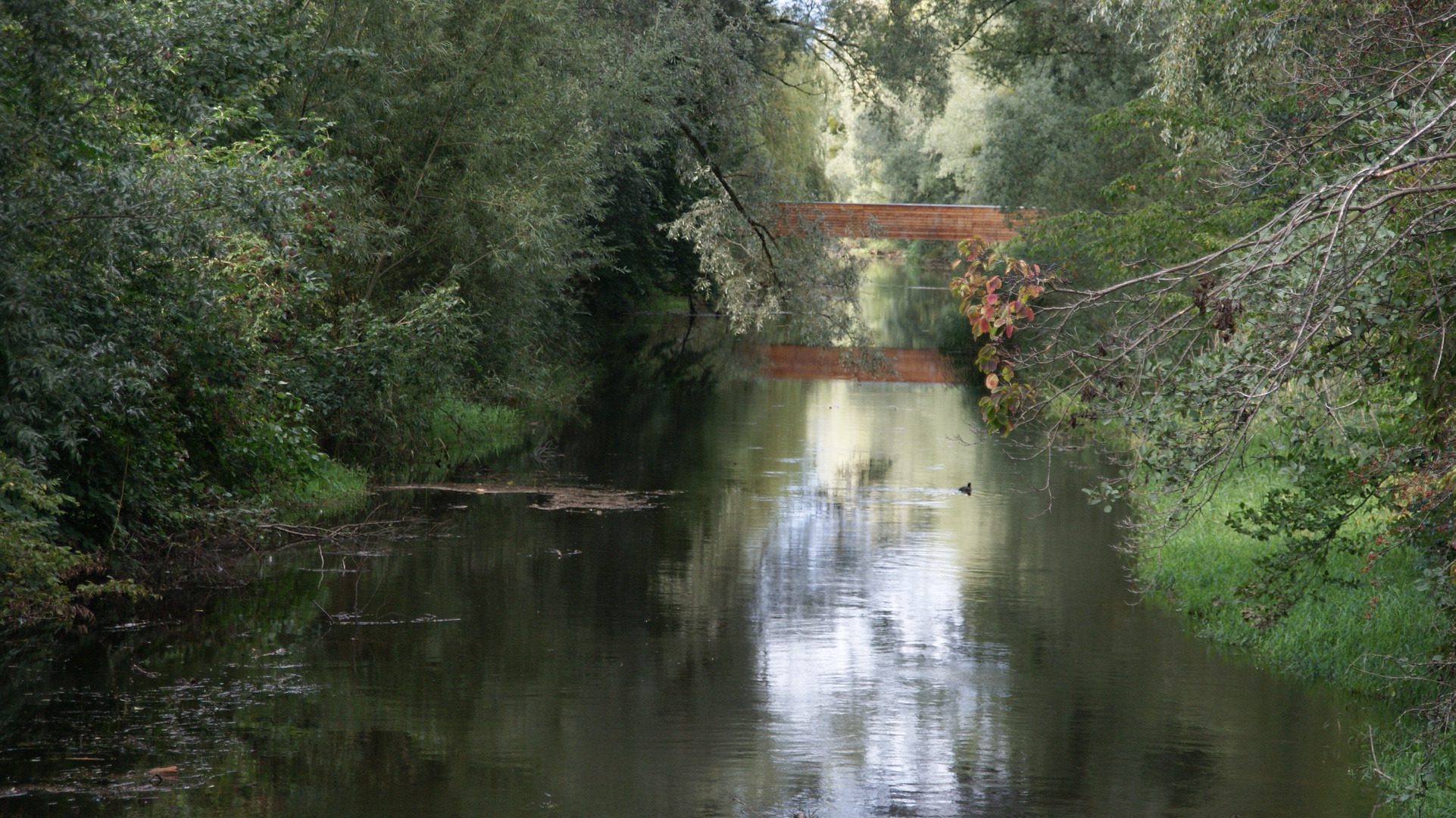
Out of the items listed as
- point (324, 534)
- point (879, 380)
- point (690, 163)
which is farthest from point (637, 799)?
point (879, 380)

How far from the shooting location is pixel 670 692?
29.5 ft

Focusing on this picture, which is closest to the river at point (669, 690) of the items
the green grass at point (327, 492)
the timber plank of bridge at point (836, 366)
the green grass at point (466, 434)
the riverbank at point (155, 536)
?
the riverbank at point (155, 536)

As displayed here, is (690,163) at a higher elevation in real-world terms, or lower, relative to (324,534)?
higher

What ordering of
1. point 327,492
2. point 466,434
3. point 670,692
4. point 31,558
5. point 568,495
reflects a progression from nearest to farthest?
1. point 31,558
2. point 670,692
3. point 327,492
4. point 568,495
5. point 466,434

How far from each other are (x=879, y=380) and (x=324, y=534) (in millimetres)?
19126

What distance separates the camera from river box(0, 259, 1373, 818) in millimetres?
7250

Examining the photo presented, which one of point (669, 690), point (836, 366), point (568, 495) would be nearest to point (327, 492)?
point (568, 495)

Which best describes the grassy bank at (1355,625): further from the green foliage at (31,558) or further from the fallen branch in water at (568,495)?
the green foliage at (31,558)

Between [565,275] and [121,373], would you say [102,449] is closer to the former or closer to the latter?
[121,373]

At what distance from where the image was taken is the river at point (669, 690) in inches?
285

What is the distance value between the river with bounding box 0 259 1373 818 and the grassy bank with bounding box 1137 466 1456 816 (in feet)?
1.03

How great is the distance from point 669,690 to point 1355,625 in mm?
5157

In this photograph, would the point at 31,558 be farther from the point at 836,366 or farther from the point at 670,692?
the point at 836,366

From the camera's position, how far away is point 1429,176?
20.5 feet
